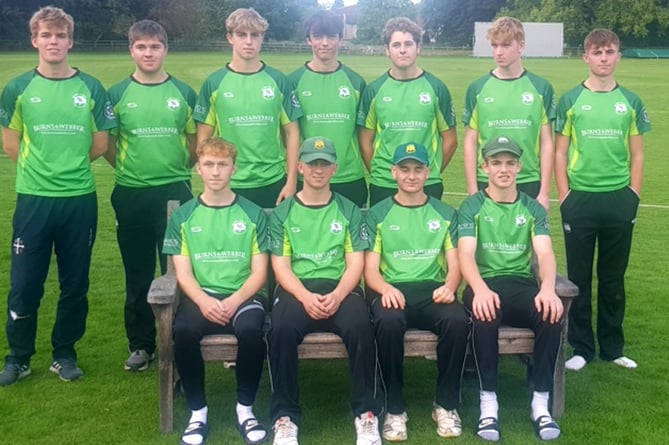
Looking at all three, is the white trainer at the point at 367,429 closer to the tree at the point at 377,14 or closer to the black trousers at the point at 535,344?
the black trousers at the point at 535,344

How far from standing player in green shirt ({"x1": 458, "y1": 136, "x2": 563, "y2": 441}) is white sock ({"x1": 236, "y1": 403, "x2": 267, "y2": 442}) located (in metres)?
1.18

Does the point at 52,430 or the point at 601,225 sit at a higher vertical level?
the point at 601,225

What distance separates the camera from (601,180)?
543cm

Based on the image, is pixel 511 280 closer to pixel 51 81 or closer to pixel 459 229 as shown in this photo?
pixel 459 229

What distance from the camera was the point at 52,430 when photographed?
15.1 feet

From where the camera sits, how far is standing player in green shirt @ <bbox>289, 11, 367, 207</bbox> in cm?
559

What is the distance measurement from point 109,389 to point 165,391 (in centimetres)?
83

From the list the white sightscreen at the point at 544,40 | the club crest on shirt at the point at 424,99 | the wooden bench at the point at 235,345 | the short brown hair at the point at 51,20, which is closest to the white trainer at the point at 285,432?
the wooden bench at the point at 235,345

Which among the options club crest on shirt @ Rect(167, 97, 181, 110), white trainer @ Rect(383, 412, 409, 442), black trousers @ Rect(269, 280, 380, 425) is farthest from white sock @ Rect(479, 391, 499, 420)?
club crest on shirt @ Rect(167, 97, 181, 110)

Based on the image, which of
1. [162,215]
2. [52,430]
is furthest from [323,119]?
[52,430]

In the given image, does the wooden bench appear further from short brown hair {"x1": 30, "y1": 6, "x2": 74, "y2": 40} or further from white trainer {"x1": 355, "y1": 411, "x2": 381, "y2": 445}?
short brown hair {"x1": 30, "y1": 6, "x2": 74, "y2": 40}

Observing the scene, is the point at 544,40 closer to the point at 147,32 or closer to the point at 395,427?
the point at 147,32

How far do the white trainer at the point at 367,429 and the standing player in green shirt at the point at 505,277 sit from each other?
57 centimetres

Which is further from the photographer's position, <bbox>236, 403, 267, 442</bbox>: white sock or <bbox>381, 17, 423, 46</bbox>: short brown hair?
<bbox>381, 17, 423, 46</bbox>: short brown hair
